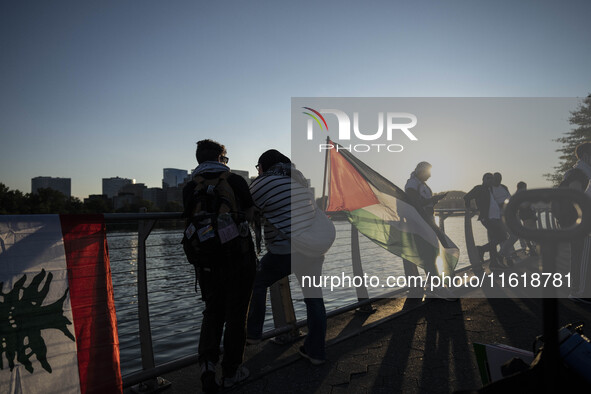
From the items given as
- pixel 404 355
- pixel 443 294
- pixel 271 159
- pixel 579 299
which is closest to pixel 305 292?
pixel 404 355

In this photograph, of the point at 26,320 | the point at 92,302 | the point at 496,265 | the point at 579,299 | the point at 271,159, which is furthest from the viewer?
the point at 496,265

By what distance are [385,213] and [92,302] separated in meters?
3.94

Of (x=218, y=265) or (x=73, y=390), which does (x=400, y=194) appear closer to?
(x=218, y=265)

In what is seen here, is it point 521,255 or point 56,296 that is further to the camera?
point 521,255

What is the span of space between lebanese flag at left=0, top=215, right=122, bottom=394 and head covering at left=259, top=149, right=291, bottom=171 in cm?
138

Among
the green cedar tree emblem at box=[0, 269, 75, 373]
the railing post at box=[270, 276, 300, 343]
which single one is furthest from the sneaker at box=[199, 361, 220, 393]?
the railing post at box=[270, 276, 300, 343]

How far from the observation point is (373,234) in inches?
219

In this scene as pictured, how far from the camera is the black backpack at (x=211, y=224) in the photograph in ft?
9.33

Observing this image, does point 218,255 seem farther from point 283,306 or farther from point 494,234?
point 494,234

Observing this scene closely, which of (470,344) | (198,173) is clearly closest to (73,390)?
(198,173)

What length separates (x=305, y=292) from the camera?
3713 mm

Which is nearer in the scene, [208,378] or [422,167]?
[208,378]

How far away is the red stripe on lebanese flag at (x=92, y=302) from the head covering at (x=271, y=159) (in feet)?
4.50

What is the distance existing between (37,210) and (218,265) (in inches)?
4597
